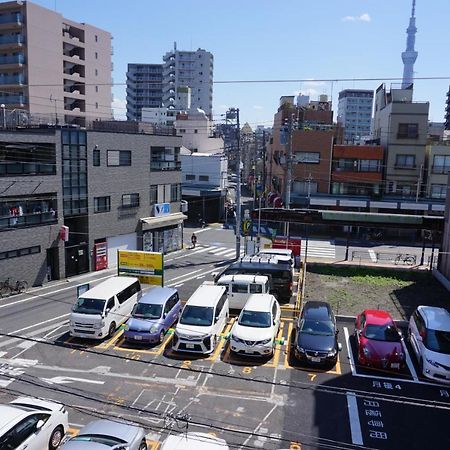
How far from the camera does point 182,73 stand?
12450cm

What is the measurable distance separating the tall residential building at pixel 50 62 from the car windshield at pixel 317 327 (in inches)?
1655

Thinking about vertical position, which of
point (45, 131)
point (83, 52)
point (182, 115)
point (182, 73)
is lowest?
point (45, 131)

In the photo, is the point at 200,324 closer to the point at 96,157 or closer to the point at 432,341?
the point at 432,341

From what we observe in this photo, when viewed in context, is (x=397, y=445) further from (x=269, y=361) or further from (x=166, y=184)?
(x=166, y=184)

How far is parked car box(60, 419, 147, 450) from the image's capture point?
9873 millimetres

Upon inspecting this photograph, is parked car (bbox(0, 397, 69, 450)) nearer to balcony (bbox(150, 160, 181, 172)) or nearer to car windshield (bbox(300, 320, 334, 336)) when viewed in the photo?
car windshield (bbox(300, 320, 334, 336))

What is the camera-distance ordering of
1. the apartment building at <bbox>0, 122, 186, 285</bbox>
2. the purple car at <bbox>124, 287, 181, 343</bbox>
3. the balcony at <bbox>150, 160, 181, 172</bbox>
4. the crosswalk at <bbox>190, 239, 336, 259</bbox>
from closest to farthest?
1. the purple car at <bbox>124, 287, 181, 343</bbox>
2. the apartment building at <bbox>0, 122, 186, 285</bbox>
3. the balcony at <bbox>150, 160, 181, 172</bbox>
4. the crosswalk at <bbox>190, 239, 336, 259</bbox>

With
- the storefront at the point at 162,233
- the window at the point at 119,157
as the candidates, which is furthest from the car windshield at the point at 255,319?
the storefront at the point at 162,233

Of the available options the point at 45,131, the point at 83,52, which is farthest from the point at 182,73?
the point at 45,131

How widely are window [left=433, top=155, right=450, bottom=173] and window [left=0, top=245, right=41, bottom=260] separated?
130 ft

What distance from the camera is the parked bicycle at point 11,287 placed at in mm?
25125

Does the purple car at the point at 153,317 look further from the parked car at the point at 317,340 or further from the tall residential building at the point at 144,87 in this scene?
the tall residential building at the point at 144,87

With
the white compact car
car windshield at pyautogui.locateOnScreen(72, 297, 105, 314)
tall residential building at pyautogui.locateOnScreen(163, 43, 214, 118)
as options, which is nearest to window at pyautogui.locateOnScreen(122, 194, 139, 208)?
car windshield at pyautogui.locateOnScreen(72, 297, 105, 314)

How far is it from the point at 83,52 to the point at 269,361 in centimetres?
5525
